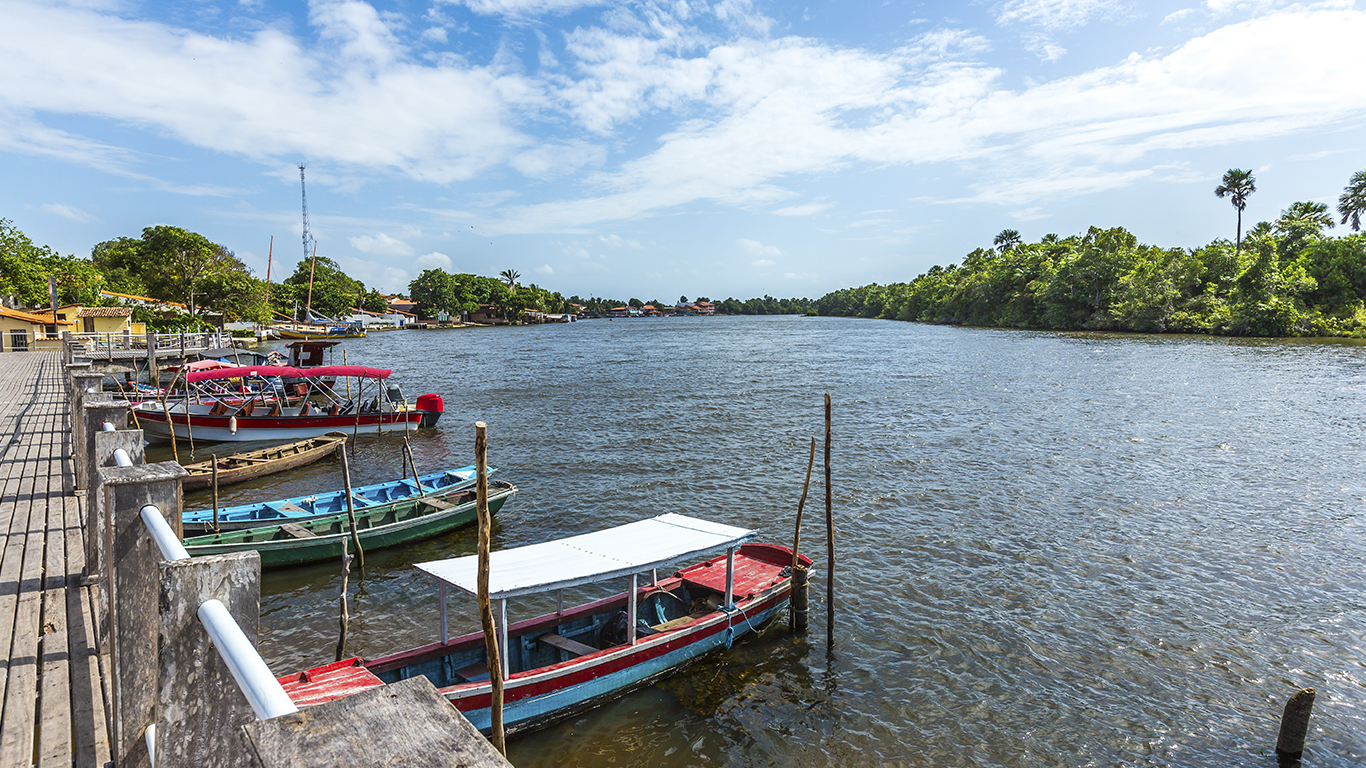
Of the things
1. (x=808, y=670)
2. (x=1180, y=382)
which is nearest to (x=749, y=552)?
(x=808, y=670)

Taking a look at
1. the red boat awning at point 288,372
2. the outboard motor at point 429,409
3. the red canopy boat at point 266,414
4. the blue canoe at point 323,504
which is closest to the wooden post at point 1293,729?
the blue canoe at point 323,504

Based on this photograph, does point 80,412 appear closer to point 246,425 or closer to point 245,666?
point 245,666

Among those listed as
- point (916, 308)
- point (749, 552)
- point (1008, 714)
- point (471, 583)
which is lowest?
point (1008, 714)

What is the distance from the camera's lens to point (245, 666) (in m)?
1.83

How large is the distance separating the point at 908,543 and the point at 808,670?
6.70m

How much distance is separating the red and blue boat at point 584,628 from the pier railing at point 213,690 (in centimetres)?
533

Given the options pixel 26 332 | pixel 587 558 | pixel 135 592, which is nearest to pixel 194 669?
pixel 135 592

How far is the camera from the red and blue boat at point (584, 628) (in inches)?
380

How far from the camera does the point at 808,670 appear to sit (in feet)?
40.2

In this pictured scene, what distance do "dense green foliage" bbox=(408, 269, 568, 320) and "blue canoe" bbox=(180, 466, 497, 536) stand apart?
150 meters

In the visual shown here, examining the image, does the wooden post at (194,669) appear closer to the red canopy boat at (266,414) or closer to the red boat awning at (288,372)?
the red canopy boat at (266,414)

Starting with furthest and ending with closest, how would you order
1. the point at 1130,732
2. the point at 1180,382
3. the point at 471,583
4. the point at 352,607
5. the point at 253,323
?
the point at 253,323 → the point at 1180,382 → the point at 352,607 → the point at 1130,732 → the point at 471,583

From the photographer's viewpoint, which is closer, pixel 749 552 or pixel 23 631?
pixel 23 631

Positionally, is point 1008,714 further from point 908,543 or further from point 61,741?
point 61,741
